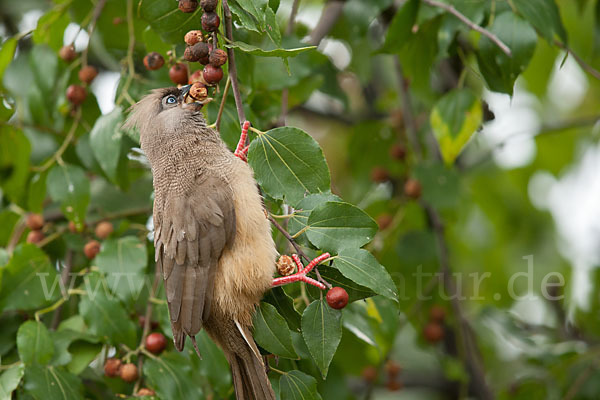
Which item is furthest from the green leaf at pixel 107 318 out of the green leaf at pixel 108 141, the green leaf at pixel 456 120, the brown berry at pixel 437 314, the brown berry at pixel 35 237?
the brown berry at pixel 437 314

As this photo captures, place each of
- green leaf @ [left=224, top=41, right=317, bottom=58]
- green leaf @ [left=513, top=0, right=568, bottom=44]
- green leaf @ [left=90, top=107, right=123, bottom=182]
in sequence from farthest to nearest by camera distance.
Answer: green leaf @ [left=90, top=107, right=123, bottom=182]
green leaf @ [left=513, top=0, right=568, bottom=44]
green leaf @ [left=224, top=41, right=317, bottom=58]

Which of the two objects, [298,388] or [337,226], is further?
[298,388]

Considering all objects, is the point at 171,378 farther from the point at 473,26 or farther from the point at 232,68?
the point at 473,26

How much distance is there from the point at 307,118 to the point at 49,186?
116 inches

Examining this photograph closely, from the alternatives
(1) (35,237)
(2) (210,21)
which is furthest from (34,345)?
(2) (210,21)

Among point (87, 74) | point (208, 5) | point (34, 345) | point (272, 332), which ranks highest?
point (208, 5)

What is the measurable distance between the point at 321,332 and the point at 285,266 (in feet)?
1.15

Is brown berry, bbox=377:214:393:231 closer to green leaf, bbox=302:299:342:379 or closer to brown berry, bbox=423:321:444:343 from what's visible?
brown berry, bbox=423:321:444:343

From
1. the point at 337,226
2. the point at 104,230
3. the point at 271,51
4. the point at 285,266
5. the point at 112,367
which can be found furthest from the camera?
the point at 104,230

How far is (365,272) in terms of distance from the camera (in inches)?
88.9

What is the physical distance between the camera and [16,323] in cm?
331

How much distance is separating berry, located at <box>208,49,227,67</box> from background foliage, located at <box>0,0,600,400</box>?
0.44 ft

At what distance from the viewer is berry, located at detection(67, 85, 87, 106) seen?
134 inches

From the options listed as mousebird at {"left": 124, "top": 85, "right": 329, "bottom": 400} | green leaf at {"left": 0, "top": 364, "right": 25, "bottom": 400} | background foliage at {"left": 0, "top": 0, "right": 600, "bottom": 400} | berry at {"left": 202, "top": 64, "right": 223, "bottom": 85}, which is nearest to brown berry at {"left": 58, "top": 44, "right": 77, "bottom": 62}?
background foliage at {"left": 0, "top": 0, "right": 600, "bottom": 400}
